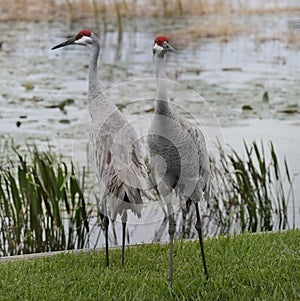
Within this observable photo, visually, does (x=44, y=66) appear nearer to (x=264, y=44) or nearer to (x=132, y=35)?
(x=132, y=35)

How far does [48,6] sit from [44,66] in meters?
4.43

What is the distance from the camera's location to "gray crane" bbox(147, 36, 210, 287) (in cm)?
373

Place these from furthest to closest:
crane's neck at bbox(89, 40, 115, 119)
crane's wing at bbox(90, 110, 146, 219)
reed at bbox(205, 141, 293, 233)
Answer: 1. reed at bbox(205, 141, 293, 233)
2. crane's neck at bbox(89, 40, 115, 119)
3. crane's wing at bbox(90, 110, 146, 219)

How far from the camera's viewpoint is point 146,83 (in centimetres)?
1061

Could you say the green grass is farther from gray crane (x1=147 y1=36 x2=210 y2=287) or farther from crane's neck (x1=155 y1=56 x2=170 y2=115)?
crane's neck (x1=155 y1=56 x2=170 y2=115)

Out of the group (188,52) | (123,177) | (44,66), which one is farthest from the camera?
(188,52)

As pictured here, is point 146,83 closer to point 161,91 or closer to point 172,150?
point 172,150

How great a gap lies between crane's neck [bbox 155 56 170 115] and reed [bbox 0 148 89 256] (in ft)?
4.97

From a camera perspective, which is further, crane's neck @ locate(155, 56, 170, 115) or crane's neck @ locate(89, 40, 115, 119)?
crane's neck @ locate(89, 40, 115, 119)

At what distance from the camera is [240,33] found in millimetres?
14180

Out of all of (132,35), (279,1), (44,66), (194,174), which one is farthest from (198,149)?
(279,1)

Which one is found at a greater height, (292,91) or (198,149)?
(198,149)

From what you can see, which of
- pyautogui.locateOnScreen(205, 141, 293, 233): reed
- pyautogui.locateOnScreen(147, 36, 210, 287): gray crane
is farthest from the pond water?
pyautogui.locateOnScreen(147, 36, 210, 287): gray crane

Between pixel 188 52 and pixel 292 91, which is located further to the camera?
pixel 188 52
